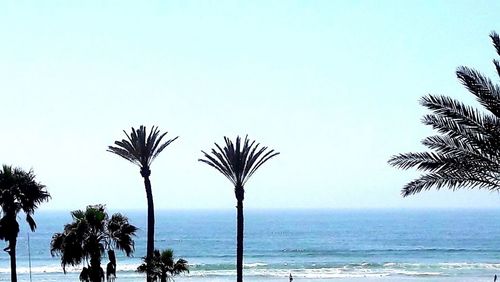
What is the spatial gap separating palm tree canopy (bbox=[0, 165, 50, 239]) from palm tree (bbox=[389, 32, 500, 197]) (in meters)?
18.6

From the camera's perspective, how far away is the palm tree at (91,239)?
28500 millimetres

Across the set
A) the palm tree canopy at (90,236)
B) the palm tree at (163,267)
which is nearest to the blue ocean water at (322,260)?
the palm tree at (163,267)

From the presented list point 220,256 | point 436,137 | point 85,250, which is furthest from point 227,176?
point 220,256

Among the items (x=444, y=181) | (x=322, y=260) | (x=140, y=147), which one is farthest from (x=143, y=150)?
(x=322, y=260)

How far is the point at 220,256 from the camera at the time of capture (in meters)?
104

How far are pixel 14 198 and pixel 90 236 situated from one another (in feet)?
17.2

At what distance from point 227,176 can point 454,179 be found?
15399 millimetres

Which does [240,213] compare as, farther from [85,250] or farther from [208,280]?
[208,280]

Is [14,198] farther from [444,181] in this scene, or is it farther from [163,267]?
[444,181]

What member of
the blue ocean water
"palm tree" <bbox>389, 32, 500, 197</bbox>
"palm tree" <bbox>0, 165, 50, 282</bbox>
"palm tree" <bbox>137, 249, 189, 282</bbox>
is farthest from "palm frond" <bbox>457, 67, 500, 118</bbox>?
the blue ocean water

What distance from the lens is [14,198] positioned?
32219 mm

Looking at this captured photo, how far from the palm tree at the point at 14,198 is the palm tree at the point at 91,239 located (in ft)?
11.4

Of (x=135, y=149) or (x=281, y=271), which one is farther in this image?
(x=281, y=271)

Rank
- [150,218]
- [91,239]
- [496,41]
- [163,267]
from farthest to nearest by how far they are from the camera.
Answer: [150,218], [163,267], [91,239], [496,41]
